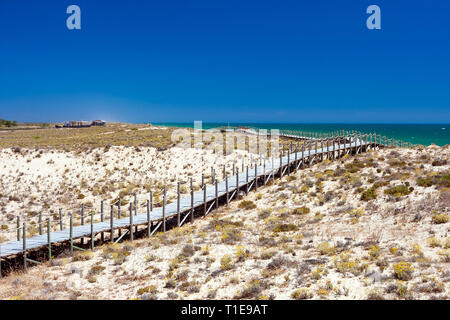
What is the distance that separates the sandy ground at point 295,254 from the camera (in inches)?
368

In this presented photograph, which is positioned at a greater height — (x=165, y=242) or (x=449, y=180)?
(x=449, y=180)

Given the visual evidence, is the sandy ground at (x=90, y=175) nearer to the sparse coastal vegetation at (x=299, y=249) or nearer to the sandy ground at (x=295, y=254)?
the sparse coastal vegetation at (x=299, y=249)

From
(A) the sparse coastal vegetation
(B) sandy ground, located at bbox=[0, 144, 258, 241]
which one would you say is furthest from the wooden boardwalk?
(B) sandy ground, located at bbox=[0, 144, 258, 241]

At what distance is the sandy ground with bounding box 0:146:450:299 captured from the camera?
936 centimetres

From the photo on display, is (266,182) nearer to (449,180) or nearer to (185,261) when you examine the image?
(449,180)

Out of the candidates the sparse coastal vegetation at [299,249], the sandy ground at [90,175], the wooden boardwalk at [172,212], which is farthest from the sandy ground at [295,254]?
the sandy ground at [90,175]

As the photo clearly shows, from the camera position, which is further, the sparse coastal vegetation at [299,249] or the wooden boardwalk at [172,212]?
the wooden boardwalk at [172,212]

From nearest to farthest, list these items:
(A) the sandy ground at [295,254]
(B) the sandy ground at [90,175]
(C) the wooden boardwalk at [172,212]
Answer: (A) the sandy ground at [295,254] → (C) the wooden boardwalk at [172,212] → (B) the sandy ground at [90,175]

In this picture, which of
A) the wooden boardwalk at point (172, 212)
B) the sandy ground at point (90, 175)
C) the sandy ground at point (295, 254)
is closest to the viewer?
the sandy ground at point (295, 254)

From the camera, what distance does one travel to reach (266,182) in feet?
83.4

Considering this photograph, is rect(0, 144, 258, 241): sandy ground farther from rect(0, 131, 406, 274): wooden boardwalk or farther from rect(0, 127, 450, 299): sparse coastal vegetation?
rect(0, 131, 406, 274): wooden boardwalk
